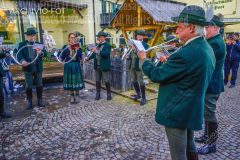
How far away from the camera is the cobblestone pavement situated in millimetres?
3574

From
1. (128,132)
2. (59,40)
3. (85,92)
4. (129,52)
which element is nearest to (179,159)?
(128,132)

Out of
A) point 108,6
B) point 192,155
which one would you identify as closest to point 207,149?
point 192,155

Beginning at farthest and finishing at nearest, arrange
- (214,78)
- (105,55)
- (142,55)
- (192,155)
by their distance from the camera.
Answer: (105,55) < (214,78) < (192,155) < (142,55)

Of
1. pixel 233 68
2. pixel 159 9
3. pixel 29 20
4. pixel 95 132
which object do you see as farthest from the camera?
pixel 29 20

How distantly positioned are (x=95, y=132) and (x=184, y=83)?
2.73 metres

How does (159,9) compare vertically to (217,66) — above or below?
above

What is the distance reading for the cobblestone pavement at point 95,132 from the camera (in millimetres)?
3574

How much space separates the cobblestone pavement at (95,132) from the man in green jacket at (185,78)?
1.39 meters

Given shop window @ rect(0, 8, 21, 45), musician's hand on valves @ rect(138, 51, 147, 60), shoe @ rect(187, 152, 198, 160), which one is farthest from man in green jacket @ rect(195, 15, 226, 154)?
shop window @ rect(0, 8, 21, 45)

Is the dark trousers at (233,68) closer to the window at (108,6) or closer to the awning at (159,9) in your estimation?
the awning at (159,9)

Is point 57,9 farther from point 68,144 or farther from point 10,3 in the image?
point 68,144

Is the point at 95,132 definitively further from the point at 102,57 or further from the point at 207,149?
the point at 102,57

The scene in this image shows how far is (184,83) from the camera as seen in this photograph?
2.09m

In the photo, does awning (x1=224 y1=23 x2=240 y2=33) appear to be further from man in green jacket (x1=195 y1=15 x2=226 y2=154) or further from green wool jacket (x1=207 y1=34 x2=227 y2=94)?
green wool jacket (x1=207 y1=34 x2=227 y2=94)
